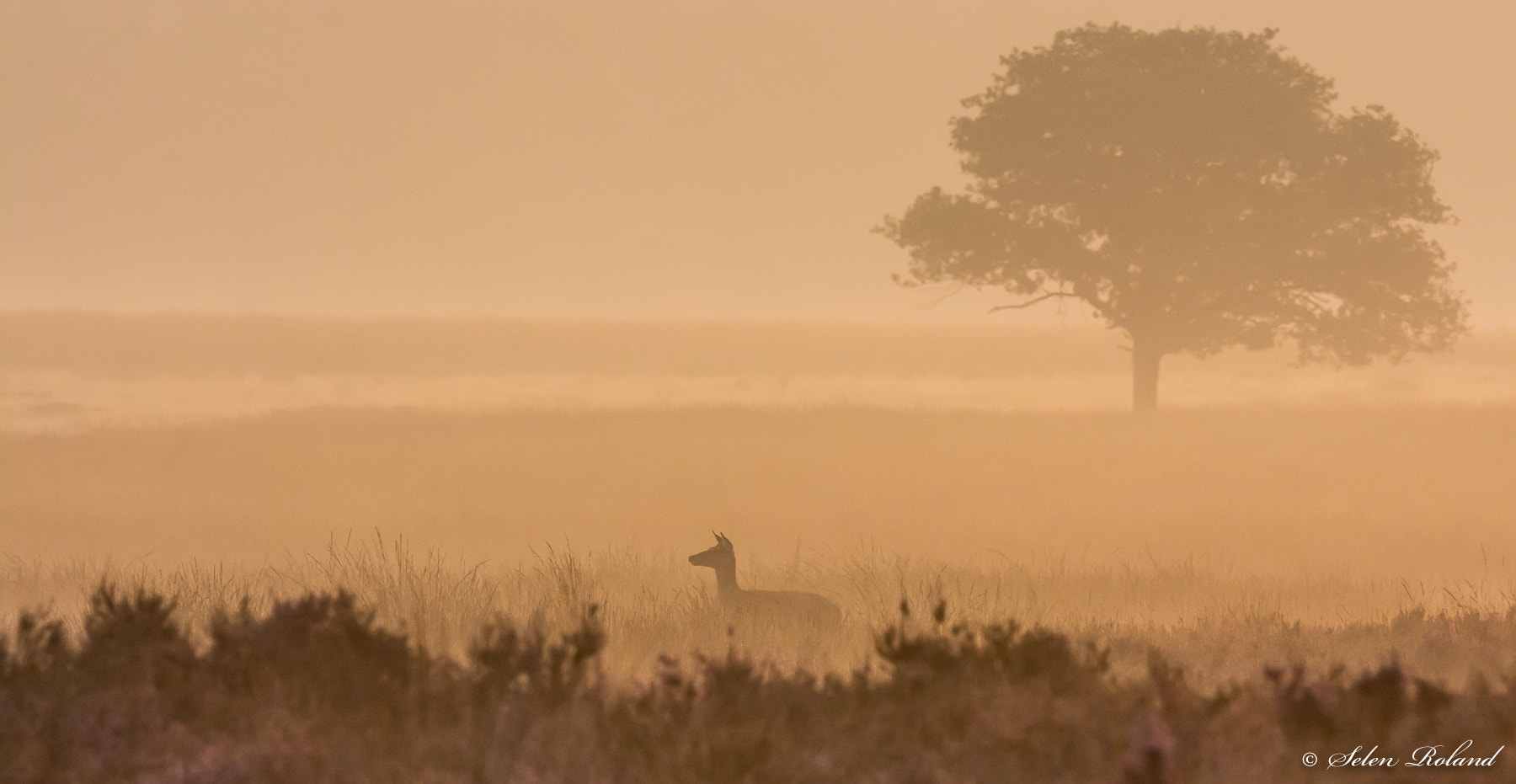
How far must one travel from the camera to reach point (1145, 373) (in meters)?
28.2

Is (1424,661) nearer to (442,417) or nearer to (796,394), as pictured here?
(442,417)

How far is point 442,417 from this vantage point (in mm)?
24984

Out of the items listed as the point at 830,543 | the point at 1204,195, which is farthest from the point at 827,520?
the point at 1204,195

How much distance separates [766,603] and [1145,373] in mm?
21853

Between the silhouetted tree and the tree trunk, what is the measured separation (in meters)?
0.68

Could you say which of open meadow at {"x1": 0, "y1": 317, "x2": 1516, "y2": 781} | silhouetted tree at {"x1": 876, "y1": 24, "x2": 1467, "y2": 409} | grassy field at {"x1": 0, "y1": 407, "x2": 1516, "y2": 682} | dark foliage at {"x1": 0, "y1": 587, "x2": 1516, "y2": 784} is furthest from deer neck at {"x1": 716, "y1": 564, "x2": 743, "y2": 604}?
silhouetted tree at {"x1": 876, "y1": 24, "x2": 1467, "y2": 409}

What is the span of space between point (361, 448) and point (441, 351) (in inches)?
1032

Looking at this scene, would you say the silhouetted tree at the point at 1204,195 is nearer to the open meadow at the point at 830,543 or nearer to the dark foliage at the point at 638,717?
the open meadow at the point at 830,543

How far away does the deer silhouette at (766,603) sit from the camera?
801 centimetres

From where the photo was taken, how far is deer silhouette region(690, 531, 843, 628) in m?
8.01

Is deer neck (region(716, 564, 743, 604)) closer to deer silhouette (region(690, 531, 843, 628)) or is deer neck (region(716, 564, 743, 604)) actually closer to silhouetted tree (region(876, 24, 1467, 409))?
deer silhouette (region(690, 531, 843, 628))

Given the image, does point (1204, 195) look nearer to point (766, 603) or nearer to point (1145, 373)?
point (1145, 373)

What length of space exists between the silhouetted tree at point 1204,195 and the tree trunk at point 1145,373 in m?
0.68

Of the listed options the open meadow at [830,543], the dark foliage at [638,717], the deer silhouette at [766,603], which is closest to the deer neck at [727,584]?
the deer silhouette at [766,603]
